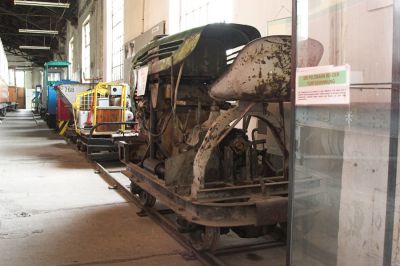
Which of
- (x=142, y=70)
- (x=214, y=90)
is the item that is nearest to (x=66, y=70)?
(x=142, y=70)

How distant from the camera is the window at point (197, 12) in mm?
6258

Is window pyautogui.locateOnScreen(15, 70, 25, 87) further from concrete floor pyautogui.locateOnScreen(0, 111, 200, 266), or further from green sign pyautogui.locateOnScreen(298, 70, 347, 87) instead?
green sign pyautogui.locateOnScreen(298, 70, 347, 87)

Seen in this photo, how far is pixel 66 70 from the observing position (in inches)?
796

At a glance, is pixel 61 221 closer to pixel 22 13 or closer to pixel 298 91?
pixel 298 91

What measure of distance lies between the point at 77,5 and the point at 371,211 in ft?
78.7

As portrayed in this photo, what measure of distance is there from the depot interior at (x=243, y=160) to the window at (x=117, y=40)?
581 cm

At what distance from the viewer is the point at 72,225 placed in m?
4.39

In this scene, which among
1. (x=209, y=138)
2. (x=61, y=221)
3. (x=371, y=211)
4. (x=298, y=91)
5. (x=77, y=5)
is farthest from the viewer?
(x=77, y=5)

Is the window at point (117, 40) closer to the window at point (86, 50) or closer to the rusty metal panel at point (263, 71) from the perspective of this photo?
the window at point (86, 50)

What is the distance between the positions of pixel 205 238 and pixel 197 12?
16.5ft

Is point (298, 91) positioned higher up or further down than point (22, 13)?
further down

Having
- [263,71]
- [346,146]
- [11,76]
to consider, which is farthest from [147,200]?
[11,76]

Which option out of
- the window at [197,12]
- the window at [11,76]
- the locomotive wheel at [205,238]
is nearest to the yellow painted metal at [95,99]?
the window at [197,12]

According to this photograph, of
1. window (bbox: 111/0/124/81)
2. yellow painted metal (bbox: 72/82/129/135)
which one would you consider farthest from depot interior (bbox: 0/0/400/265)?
window (bbox: 111/0/124/81)
